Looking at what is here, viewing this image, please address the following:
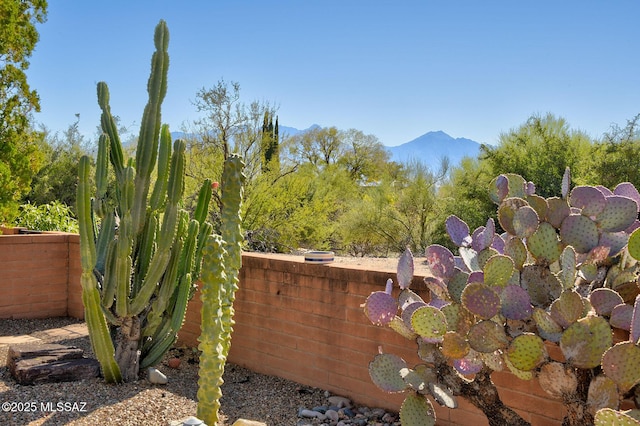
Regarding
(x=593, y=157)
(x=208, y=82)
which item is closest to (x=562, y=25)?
(x=593, y=157)

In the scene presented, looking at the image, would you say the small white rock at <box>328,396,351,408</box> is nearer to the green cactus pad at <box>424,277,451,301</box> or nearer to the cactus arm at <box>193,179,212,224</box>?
the green cactus pad at <box>424,277,451,301</box>

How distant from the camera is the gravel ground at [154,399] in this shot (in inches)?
167

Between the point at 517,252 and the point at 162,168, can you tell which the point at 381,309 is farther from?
the point at 162,168

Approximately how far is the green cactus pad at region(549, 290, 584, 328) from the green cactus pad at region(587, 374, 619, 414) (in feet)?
1.01

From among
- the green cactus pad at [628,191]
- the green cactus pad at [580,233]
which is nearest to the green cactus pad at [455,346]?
the green cactus pad at [580,233]

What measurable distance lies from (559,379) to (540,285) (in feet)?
1.80

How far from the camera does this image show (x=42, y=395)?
4.57 meters

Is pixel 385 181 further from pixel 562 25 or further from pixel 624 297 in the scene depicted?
pixel 624 297

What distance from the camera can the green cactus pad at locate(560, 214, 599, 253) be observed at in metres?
3.42

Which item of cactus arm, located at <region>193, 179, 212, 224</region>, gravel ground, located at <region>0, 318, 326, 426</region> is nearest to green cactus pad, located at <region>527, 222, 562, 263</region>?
gravel ground, located at <region>0, 318, 326, 426</region>

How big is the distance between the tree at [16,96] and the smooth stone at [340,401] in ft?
20.3

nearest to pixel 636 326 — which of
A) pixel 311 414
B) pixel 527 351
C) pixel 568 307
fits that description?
pixel 568 307

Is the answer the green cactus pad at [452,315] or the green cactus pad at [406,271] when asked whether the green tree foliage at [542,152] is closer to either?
the green cactus pad at [406,271]

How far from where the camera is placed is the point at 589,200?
137 inches
